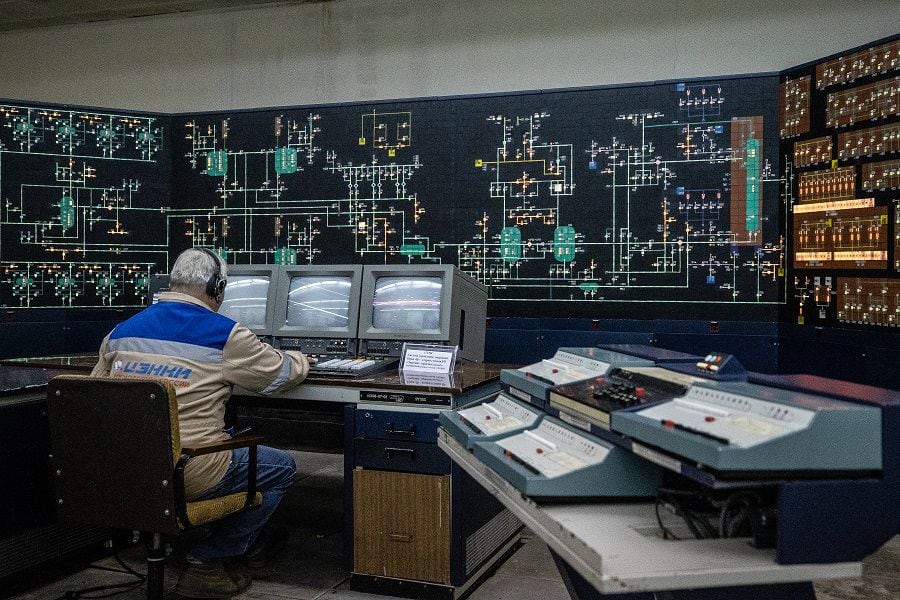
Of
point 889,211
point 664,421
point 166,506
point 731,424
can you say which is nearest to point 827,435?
point 731,424

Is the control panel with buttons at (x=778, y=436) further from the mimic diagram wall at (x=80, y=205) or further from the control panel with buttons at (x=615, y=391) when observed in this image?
the mimic diagram wall at (x=80, y=205)

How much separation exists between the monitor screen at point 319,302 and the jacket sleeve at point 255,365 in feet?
2.45

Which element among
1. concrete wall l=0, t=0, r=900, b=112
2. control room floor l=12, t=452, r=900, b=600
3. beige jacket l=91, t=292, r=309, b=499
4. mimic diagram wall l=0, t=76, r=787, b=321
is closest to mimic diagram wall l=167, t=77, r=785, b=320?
mimic diagram wall l=0, t=76, r=787, b=321

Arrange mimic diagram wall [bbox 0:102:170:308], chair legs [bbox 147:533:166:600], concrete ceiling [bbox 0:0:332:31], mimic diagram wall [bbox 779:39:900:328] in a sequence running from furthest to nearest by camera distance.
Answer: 1. concrete ceiling [bbox 0:0:332:31]
2. mimic diagram wall [bbox 0:102:170:308]
3. mimic diagram wall [bbox 779:39:900:328]
4. chair legs [bbox 147:533:166:600]

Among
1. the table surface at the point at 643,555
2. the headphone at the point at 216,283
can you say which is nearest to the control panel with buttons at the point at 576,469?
the table surface at the point at 643,555

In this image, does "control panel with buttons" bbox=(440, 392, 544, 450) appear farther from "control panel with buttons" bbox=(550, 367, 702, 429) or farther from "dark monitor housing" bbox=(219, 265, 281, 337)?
"dark monitor housing" bbox=(219, 265, 281, 337)

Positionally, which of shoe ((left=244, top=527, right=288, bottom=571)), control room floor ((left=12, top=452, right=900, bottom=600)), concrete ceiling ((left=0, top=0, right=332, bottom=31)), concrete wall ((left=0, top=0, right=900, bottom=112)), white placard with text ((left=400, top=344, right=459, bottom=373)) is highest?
concrete ceiling ((left=0, top=0, right=332, bottom=31))

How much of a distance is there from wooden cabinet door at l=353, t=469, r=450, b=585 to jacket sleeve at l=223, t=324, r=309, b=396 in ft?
1.56

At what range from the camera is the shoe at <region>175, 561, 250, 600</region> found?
9.39 feet

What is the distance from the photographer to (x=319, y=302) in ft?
12.0

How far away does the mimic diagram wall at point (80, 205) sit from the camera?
456cm

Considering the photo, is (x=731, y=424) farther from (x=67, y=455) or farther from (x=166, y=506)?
(x=67, y=455)

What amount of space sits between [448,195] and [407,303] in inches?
51.0

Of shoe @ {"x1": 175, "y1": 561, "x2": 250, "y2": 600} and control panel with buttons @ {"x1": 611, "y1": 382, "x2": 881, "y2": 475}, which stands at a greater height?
control panel with buttons @ {"x1": 611, "y1": 382, "x2": 881, "y2": 475}
